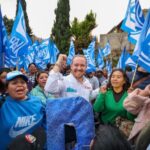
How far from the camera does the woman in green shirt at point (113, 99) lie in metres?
4.46

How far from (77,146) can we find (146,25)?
237 cm

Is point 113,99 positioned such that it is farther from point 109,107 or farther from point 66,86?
point 66,86

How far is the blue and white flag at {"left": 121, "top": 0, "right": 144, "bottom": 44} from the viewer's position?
24.3 feet

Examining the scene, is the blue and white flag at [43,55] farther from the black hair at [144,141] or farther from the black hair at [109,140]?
the black hair at [109,140]

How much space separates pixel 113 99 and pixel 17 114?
1458 millimetres

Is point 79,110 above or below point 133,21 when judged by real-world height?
below

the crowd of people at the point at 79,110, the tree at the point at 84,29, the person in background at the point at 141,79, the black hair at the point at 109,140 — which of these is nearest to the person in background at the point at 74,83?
the crowd of people at the point at 79,110

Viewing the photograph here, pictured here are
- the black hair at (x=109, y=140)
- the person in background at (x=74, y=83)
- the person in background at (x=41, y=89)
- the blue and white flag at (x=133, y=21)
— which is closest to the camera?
the black hair at (x=109, y=140)

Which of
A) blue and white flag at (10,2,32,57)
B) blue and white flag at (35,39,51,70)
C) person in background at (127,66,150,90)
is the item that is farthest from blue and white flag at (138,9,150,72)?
blue and white flag at (35,39,51,70)

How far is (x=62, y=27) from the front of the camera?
45.2 m

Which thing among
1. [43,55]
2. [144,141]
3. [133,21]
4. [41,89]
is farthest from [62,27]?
[144,141]

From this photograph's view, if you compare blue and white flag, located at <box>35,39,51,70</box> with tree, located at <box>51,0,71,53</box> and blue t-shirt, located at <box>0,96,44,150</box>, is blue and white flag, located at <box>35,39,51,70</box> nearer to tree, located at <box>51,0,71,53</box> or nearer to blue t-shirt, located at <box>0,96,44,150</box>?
blue t-shirt, located at <box>0,96,44,150</box>

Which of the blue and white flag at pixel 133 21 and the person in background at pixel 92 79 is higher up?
the blue and white flag at pixel 133 21

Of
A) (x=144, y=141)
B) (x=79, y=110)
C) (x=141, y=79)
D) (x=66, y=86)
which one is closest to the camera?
(x=144, y=141)
